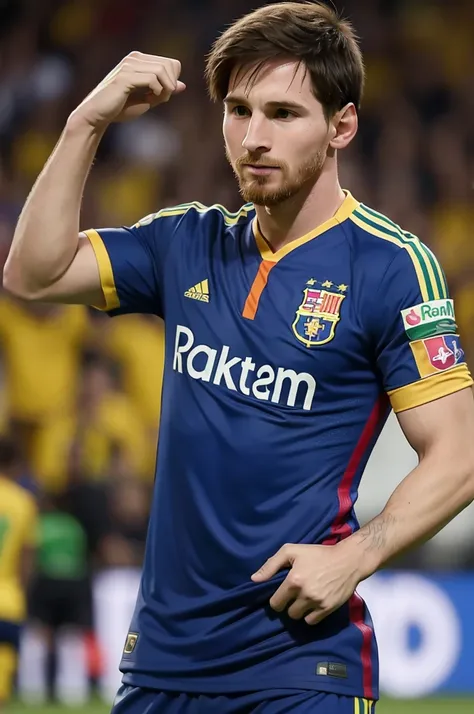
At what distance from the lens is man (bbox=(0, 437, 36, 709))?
746cm

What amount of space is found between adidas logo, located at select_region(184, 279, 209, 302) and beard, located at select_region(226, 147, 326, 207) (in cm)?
23

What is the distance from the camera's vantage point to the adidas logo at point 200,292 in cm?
316

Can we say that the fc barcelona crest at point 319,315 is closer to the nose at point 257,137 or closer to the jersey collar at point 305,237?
the jersey collar at point 305,237

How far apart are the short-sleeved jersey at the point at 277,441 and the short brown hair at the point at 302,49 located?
1.07 feet

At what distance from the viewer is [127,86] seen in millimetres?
3072

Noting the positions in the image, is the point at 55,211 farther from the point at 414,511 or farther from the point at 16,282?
the point at 414,511

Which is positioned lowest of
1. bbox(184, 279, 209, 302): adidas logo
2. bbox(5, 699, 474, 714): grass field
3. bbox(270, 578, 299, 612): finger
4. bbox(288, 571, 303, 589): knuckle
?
bbox(5, 699, 474, 714): grass field

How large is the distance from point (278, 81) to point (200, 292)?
0.51 metres

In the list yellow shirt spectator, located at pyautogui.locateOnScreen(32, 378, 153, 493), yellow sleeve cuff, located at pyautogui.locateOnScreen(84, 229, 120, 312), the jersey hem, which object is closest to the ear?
yellow sleeve cuff, located at pyautogui.locateOnScreen(84, 229, 120, 312)

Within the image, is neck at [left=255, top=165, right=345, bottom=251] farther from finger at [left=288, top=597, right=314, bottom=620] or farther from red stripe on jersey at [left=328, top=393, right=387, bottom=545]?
finger at [left=288, top=597, right=314, bottom=620]

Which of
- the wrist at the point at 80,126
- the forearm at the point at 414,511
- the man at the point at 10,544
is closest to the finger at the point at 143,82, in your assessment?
the wrist at the point at 80,126

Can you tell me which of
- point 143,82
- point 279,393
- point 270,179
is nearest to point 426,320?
Answer: point 279,393

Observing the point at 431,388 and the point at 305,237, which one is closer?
the point at 431,388

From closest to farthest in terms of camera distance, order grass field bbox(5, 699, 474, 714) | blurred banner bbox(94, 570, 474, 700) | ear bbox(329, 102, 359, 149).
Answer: ear bbox(329, 102, 359, 149) < grass field bbox(5, 699, 474, 714) < blurred banner bbox(94, 570, 474, 700)
